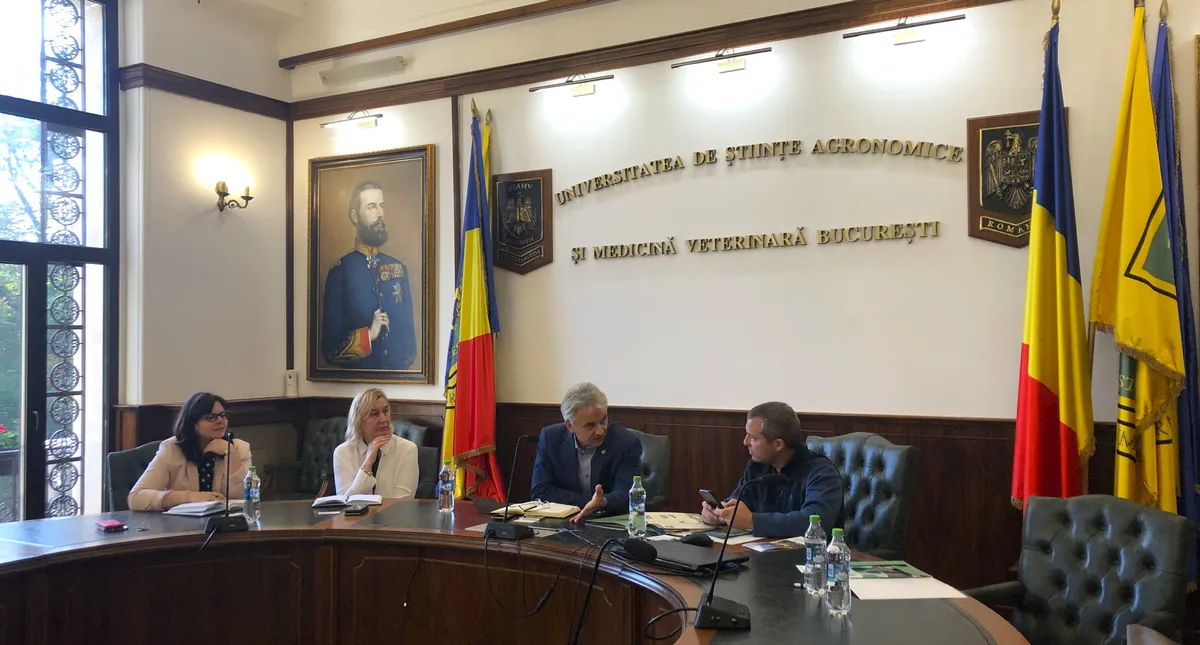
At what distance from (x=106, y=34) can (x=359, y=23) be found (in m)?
1.67

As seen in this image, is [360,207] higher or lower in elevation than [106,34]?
lower

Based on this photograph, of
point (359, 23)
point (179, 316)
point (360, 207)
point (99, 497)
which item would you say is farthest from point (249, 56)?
point (99, 497)

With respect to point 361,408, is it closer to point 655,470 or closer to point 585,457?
point 585,457

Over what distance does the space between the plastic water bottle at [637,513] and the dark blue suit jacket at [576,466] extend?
0.38 metres

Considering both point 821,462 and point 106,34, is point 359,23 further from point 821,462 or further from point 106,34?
point 821,462

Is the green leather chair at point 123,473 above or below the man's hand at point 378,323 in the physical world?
below

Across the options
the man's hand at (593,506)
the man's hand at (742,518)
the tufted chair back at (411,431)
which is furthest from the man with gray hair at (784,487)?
the tufted chair back at (411,431)

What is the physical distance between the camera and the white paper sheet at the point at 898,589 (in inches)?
94.3

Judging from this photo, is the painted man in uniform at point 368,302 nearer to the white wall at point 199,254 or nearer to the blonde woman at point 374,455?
the white wall at point 199,254

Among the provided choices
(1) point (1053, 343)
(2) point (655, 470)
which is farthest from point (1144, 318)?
(2) point (655, 470)

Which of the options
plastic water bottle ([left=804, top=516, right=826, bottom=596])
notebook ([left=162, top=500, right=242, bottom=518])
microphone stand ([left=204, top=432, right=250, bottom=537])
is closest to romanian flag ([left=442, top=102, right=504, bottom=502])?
notebook ([left=162, top=500, right=242, bottom=518])

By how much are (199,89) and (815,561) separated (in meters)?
5.52

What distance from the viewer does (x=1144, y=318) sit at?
380cm

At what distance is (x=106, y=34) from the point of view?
583 cm
